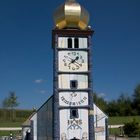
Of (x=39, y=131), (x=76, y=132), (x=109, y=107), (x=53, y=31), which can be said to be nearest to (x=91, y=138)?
(x=76, y=132)

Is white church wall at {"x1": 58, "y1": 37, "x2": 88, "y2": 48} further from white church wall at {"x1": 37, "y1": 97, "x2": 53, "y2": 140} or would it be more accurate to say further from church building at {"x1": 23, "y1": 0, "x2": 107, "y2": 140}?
white church wall at {"x1": 37, "y1": 97, "x2": 53, "y2": 140}

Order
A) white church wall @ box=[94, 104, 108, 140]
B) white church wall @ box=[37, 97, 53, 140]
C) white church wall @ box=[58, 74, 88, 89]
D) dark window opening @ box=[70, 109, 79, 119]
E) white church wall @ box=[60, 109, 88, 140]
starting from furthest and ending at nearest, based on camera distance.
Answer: white church wall @ box=[94, 104, 108, 140]
white church wall @ box=[37, 97, 53, 140]
white church wall @ box=[58, 74, 88, 89]
dark window opening @ box=[70, 109, 79, 119]
white church wall @ box=[60, 109, 88, 140]

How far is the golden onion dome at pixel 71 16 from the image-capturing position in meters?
34.5

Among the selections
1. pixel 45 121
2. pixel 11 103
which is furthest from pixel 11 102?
pixel 45 121

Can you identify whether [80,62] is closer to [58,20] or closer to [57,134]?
[58,20]

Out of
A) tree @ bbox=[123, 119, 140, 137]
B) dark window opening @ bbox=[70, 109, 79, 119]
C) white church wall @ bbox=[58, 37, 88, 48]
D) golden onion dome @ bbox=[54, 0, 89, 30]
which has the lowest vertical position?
tree @ bbox=[123, 119, 140, 137]

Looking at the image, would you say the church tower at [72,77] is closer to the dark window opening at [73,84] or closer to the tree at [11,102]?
the dark window opening at [73,84]

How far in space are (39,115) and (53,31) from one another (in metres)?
7.27

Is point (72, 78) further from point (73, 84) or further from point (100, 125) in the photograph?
point (100, 125)

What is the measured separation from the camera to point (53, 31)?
34875mm

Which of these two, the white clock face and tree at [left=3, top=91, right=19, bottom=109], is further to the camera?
tree at [left=3, top=91, right=19, bottom=109]

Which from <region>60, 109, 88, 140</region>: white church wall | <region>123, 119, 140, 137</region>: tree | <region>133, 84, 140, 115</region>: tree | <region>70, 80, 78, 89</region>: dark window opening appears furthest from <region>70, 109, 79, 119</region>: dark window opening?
<region>133, 84, 140, 115</region>: tree

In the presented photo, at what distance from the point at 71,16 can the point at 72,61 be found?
3570 millimetres

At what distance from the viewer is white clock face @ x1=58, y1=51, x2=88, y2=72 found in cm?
3459
